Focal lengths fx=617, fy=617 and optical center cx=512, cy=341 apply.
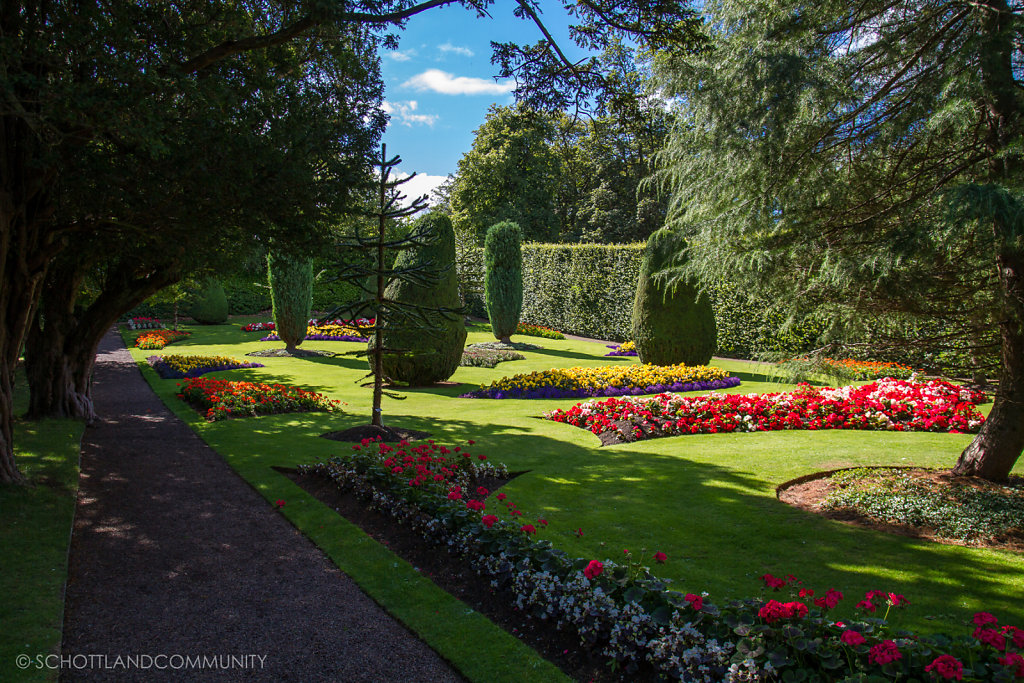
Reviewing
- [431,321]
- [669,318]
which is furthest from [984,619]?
[669,318]

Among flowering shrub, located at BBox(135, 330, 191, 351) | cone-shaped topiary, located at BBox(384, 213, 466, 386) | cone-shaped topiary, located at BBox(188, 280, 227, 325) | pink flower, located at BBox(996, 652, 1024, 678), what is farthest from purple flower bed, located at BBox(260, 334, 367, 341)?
pink flower, located at BBox(996, 652, 1024, 678)

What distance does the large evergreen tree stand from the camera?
14.8 feet

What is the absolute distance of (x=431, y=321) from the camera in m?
12.4

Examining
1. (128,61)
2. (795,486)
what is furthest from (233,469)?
(795,486)

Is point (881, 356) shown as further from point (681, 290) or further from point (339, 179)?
point (681, 290)

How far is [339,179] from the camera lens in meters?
6.33

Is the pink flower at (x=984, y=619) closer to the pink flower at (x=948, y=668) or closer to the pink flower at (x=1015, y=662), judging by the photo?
the pink flower at (x=1015, y=662)

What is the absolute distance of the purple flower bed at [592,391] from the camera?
12.2 metres

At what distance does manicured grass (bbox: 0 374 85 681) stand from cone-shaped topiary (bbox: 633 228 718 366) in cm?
1096

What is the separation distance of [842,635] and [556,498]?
3332 mm

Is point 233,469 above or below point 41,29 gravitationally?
below

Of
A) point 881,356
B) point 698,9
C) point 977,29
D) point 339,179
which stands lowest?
point 881,356

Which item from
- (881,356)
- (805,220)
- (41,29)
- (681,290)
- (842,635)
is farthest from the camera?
(681,290)

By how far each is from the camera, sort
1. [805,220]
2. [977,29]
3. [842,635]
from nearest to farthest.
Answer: [842,635] < [977,29] < [805,220]
